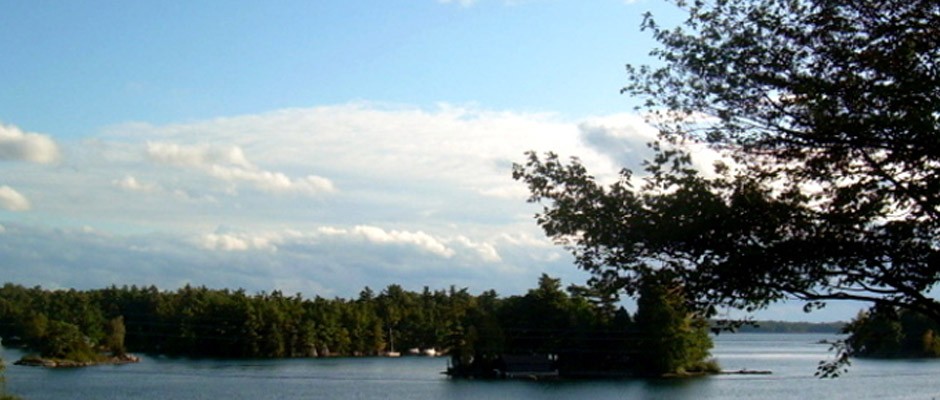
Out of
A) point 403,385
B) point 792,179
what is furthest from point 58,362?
point 792,179

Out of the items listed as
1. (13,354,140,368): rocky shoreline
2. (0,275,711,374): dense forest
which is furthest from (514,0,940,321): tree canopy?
(13,354,140,368): rocky shoreline

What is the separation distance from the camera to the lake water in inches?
2200

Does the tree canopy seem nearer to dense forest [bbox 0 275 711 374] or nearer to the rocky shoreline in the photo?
dense forest [bbox 0 275 711 374]

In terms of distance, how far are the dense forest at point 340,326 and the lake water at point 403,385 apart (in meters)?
4.73

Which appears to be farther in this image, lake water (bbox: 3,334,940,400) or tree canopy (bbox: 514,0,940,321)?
lake water (bbox: 3,334,940,400)

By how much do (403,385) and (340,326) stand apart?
51.3 m

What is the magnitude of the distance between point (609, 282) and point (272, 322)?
10288cm

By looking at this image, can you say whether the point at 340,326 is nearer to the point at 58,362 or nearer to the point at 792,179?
the point at 58,362

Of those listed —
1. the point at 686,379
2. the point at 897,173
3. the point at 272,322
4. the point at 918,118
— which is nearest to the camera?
the point at 918,118

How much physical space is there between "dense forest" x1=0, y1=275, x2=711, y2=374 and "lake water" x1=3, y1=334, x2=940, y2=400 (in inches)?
186

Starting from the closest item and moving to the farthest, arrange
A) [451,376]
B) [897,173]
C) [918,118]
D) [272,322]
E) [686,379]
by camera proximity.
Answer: [918,118]
[897,173]
[686,379]
[451,376]
[272,322]

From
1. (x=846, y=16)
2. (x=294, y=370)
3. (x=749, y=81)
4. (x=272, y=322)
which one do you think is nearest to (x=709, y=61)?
(x=749, y=81)

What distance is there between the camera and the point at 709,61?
9008mm

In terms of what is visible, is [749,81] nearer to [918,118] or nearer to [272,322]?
[918,118]
